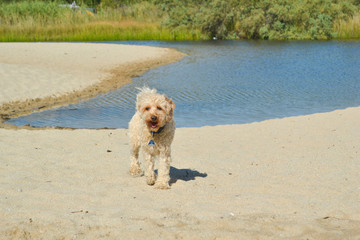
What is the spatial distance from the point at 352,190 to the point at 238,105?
9.20 meters

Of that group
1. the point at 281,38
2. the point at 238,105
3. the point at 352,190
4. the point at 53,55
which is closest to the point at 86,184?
the point at 352,190

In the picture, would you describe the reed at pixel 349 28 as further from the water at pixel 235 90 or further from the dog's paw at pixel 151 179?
the dog's paw at pixel 151 179

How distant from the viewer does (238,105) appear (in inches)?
610

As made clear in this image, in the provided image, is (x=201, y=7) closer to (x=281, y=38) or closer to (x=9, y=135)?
(x=281, y=38)

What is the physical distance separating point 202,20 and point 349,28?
44.0 ft

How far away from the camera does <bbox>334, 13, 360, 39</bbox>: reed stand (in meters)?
44.4

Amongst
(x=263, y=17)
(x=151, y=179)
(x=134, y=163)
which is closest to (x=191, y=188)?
(x=151, y=179)

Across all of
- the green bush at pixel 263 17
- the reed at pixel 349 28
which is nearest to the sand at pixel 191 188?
the green bush at pixel 263 17

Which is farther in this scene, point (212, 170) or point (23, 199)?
point (212, 170)

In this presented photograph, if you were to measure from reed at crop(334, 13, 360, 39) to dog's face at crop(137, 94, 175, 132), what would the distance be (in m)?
41.5

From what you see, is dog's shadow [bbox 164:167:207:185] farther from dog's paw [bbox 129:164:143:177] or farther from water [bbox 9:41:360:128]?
water [bbox 9:41:360:128]

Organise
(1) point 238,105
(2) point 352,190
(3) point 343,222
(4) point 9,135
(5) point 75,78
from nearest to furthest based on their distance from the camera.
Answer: (3) point 343,222 → (2) point 352,190 → (4) point 9,135 → (1) point 238,105 → (5) point 75,78

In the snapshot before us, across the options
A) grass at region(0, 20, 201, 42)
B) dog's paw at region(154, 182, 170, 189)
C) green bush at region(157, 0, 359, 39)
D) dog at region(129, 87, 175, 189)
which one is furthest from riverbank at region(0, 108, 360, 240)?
green bush at region(157, 0, 359, 39)

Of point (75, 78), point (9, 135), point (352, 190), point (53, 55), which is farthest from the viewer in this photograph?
point (53, 55)
